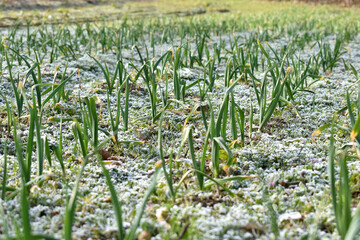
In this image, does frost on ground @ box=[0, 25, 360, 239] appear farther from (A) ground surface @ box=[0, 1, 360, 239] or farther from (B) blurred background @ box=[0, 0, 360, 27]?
(B) blurred background @ box=[0, 0, 360, 27]

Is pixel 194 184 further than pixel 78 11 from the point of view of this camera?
No

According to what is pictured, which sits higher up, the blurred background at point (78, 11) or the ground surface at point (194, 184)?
the blurred background at point (78, 11)

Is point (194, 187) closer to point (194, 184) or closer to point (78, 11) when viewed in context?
point (194, 184)

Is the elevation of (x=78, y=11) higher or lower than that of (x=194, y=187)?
higher

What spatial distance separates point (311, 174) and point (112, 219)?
3.39 ft

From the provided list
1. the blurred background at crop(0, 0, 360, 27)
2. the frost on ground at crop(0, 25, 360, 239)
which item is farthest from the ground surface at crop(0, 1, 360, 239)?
the blurred background at crop(0, 0, 360, 27)

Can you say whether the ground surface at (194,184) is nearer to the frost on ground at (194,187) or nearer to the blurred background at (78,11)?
the frost on ground at (194,187)

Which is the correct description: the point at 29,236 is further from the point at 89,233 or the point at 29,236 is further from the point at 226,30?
the point at 226,30

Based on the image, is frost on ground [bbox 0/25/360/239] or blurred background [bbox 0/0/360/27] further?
blurred background [bbox 0/0/360/27]

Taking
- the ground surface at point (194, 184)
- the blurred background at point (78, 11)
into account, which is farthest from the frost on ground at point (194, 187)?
the blurred background at point (78, 11)

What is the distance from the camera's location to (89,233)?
1.40m

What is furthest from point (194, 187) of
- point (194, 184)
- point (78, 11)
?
point (78, 11)

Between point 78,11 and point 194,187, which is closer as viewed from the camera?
point 194,187

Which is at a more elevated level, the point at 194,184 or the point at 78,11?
the point at 78,11
